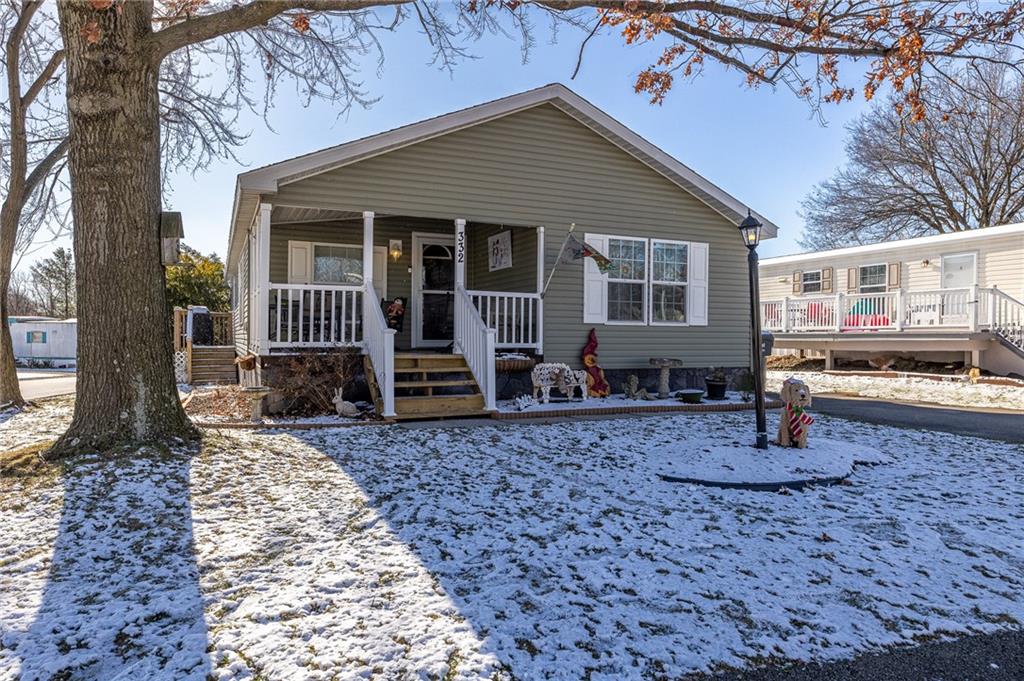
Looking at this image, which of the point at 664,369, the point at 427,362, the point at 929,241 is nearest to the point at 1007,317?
the point at 929,241

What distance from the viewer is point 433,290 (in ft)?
34.5

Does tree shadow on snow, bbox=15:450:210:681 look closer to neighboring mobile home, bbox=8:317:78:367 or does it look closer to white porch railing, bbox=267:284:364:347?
white porch railing, bbox=267:284:364:347

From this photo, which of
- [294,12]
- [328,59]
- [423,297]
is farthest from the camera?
[423,297]

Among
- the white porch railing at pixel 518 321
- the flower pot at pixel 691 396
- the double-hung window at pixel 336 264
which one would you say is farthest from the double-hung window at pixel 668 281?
the double-hung window at pixel 336 264

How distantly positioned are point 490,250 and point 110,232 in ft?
20.9

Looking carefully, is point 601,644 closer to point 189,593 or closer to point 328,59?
point 189,593

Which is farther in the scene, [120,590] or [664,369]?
[664,369]

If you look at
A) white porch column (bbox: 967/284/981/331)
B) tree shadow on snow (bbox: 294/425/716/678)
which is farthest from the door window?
tree shadow on snow (bbox: 294/425/716/678)

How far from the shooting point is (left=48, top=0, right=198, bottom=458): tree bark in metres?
4.81

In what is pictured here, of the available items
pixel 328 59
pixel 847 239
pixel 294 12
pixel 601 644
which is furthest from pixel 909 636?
pixel 847 239

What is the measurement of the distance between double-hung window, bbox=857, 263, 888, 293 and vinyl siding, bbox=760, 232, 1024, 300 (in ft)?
0.54

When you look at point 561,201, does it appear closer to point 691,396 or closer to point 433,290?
point 433,290

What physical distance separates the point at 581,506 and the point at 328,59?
24.4 ft

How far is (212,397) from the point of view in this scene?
30.1ft
